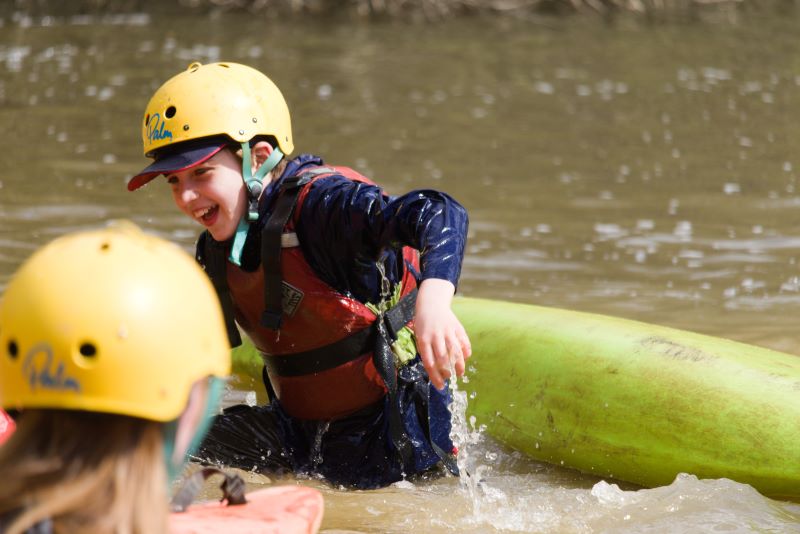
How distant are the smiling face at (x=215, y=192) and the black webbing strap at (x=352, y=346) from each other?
0.39 meters

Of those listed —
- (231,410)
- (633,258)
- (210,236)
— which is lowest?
(633,258)

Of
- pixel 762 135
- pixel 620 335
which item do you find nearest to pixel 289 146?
pixel 620 335

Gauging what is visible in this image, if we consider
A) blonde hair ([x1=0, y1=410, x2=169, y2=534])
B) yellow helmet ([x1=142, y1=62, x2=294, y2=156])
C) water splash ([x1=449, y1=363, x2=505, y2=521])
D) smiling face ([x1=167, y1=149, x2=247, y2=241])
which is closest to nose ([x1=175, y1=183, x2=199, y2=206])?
smiling face ([x1=167, y1=149, x2=247, y2=241])

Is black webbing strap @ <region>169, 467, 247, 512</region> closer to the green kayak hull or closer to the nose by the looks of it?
the nose

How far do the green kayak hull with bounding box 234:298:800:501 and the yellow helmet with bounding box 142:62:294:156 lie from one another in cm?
119

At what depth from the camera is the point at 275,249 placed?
118 inches

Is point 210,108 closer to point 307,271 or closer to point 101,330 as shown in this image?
point 307,271

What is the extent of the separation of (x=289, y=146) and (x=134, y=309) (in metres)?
1.60

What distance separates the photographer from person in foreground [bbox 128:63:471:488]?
2.93 metres

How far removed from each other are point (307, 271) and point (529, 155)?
598 cm

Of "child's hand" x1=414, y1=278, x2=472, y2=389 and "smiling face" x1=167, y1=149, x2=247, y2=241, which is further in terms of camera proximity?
"smiling face" x1=167, y1=149, x2=247, y2=241

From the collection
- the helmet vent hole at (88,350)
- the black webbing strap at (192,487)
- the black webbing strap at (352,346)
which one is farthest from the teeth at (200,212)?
the helmet vent hole at (88,350)

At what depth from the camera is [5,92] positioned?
1088cm

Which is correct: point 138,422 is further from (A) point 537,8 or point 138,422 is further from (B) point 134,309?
(A) point 537,8
